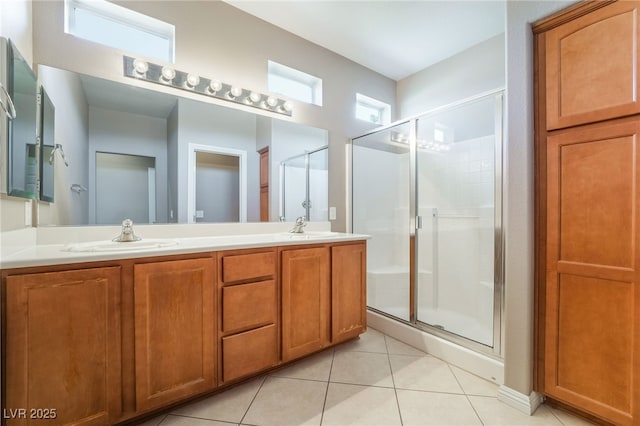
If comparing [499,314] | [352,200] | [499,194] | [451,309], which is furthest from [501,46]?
[451,309]

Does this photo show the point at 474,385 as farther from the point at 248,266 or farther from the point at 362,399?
the point at 248,266

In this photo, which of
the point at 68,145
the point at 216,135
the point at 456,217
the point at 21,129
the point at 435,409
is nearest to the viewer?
the point at 21,129

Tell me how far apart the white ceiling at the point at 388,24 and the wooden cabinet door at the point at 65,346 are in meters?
2.22

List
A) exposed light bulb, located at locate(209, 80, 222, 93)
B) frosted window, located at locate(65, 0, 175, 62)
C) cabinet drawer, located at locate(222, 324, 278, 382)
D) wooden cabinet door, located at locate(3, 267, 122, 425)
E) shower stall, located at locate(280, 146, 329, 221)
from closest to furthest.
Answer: wooden cabinet door, located at locate(3, 267, 122, 425) → cabinet drawer, located at locate(222, 324, 278, 382) → frosted window, located at locate(65, 0, 175, 62) → exposed light bulb, located at locate(209, 80, 222, 93) → shower stall, located at locate(280, 146, 329, 221)

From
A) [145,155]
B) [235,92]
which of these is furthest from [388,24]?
[145,155]

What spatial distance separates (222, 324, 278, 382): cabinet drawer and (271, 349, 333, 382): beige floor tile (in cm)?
17

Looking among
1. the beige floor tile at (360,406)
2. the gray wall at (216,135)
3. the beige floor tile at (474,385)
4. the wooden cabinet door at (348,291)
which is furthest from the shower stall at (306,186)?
the beige floor tile at (474,385)

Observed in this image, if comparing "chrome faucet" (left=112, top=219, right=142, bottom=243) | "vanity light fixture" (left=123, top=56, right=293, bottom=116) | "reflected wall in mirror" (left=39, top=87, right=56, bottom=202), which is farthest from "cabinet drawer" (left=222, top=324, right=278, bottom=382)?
"vanity light fixture" (left=123, top=56, right=293, bottom=116)

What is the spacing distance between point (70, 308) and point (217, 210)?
1.04 metres

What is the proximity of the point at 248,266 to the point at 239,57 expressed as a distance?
1.70 metres

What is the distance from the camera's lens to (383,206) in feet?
10.1

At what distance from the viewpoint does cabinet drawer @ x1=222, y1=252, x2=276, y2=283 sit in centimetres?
149

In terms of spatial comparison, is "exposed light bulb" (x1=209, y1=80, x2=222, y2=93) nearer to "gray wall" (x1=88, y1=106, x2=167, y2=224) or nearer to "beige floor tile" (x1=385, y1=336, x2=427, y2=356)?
"gray wall" (x1=88, y1=106, x2=167, y2=224)

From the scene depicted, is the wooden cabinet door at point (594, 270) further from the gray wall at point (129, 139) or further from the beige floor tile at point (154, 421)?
the gray wall at point (129, 139)
